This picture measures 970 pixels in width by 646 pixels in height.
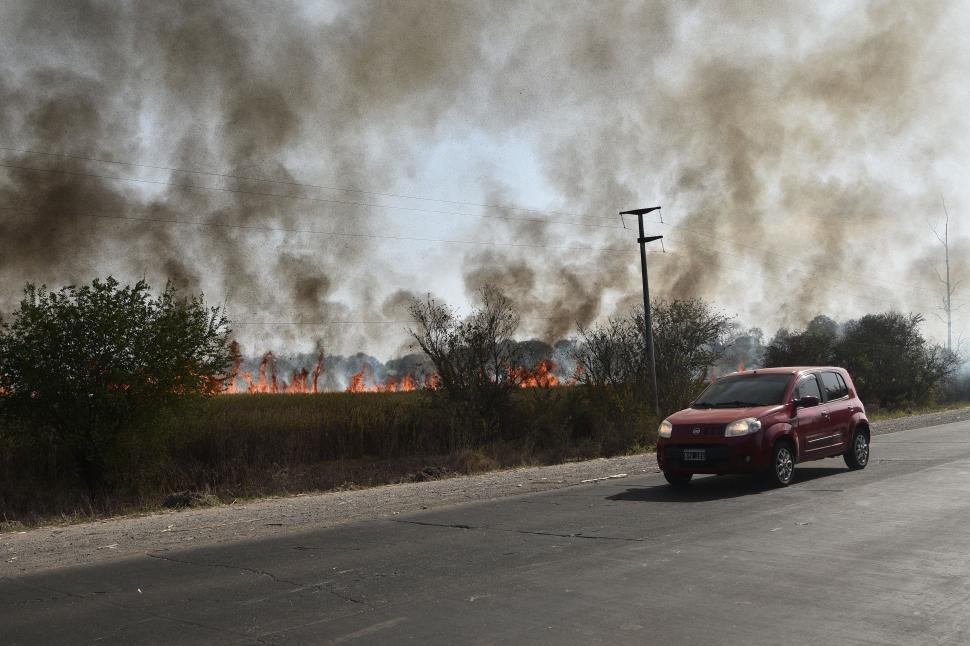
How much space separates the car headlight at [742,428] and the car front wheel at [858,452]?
10.4 ft

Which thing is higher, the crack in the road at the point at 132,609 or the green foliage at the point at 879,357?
the green foliage at the point at 879,357

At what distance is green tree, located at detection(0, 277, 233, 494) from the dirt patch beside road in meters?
5.84

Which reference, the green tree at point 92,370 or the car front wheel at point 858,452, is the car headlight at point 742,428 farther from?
the green tree at point 92,370

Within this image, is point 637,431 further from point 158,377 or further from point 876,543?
point 876,543

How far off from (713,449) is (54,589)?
8762 millimetres

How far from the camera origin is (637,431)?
85.3ft

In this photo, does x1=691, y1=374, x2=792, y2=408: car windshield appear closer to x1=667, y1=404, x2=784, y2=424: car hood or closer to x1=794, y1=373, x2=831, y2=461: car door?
x1=667, y1=404, x2=784, y2=424: car hood

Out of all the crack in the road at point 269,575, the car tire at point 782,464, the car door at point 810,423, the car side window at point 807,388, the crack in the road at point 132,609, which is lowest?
the crack in the road at point 269,575

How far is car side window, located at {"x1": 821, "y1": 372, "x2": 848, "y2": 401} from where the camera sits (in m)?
14.3

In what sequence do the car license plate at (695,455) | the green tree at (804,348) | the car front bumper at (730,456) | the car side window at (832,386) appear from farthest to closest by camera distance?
the green tree at (804,348) < the car side window at (832,386) < the car license plate at (695,455) < the car front bumper at (730,456)

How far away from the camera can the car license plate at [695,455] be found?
1239 centimetres

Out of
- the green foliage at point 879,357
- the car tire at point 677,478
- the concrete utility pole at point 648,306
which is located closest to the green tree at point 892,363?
the green foliage at point 879,357

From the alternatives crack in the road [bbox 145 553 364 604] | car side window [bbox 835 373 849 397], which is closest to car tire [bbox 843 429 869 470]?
car side window [bbox 835 373 849 397]

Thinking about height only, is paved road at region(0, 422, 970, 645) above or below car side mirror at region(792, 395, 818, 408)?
below
